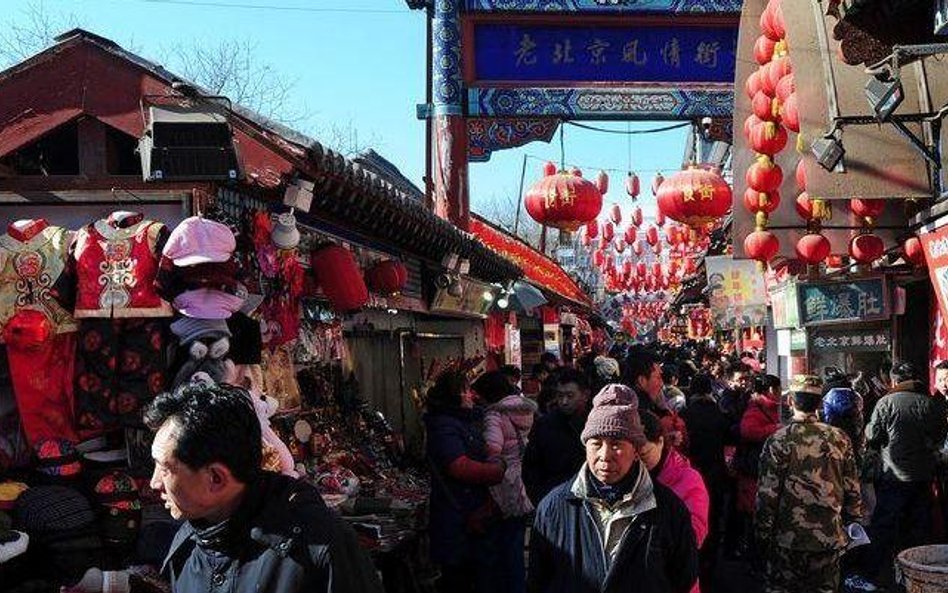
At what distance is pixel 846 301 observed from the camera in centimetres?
1159

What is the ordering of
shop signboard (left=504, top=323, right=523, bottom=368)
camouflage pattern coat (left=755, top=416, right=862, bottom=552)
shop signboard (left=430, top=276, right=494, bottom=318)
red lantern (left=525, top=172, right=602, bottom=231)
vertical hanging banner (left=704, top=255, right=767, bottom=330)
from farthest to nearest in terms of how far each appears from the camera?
1. shop signboard (left=504, top=323, right=523, bottom=368)
2. vertical hanging banner (left=704, top=255, right=767, bottom=330)
3. shop signboard (left=430, top=276, right=494, bottom=318)
4. red lantern (left=525, top=172, right=602, bottom=231)
5. camouflage pattern coat (left=755, top=416, right=862, bottom=552)

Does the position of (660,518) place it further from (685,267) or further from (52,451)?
(685,267)

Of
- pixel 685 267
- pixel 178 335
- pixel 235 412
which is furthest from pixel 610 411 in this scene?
pixel 685 267

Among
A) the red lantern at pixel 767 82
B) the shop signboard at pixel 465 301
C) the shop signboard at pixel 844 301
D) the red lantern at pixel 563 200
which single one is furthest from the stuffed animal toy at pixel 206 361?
the shop signboard at pixel 844 301

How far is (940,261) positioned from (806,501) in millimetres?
2253

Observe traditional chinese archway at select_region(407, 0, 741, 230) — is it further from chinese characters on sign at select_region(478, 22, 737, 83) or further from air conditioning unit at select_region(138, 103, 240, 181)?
air conditioning unit at select_region(138, 103, 240, 181)

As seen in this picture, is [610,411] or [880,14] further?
[880,14]

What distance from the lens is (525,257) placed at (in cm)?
2084

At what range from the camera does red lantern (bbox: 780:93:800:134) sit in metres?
7.20

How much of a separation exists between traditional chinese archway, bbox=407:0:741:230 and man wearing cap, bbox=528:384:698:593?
399 inches

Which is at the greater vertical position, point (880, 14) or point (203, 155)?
point (880, 14)

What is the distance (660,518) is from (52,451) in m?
3.06

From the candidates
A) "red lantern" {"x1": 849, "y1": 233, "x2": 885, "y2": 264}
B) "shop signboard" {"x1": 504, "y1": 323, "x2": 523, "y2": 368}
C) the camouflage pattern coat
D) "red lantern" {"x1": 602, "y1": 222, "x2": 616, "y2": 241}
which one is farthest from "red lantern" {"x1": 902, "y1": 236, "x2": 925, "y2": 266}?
"red lantern" {"x1": 602, "y1": 222, "x2": 616, "y2": 241}

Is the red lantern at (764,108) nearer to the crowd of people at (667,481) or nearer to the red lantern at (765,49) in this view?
the red lantern at (765,49)
